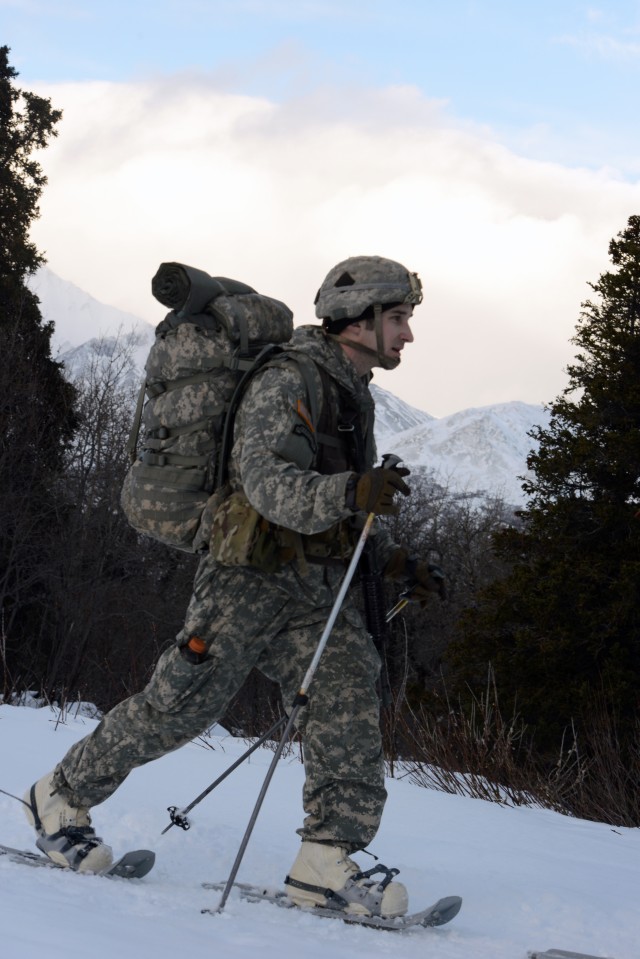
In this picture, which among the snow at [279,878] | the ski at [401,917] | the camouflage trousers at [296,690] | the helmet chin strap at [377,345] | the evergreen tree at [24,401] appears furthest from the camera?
the evergreen tree at [24,401]

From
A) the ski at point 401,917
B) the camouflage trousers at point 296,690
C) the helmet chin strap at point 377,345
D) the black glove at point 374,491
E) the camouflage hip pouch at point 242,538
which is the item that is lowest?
the ski at point 401,917

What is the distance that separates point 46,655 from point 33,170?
11.4 meters

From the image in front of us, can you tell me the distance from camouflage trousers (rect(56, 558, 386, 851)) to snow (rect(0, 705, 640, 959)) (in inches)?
14.2

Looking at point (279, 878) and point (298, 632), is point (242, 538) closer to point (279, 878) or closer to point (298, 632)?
point (298, 632)

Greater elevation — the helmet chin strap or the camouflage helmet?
the camouflage helmet

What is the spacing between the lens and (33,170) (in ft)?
83.1

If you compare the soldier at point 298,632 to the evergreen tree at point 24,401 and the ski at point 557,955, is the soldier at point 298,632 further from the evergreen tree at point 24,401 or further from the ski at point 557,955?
the evergreen tree at point 24,401

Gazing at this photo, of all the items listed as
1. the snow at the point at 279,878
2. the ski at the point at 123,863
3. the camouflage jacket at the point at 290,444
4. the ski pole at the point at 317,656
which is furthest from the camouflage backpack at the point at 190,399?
the snow at the point at 279,878

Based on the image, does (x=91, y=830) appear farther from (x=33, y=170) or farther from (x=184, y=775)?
(x=33, y=170)

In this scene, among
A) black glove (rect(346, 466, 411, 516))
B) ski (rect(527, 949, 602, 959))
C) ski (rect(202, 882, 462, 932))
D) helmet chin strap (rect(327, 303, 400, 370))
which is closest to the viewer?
ski (rect(527, 949, 602, 959))

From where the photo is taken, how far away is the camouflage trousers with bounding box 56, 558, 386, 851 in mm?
Result: 3270

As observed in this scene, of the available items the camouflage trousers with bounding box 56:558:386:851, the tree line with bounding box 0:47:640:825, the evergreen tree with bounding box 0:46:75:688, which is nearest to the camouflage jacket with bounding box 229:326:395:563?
the camouflage trousers with bounding box 56:558:386:851

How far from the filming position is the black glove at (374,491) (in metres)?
2.90

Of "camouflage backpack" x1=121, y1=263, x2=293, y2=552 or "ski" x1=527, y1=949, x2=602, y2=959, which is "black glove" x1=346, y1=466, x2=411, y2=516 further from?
"ski" x1=527, y1=949, x2=602, y2=959
